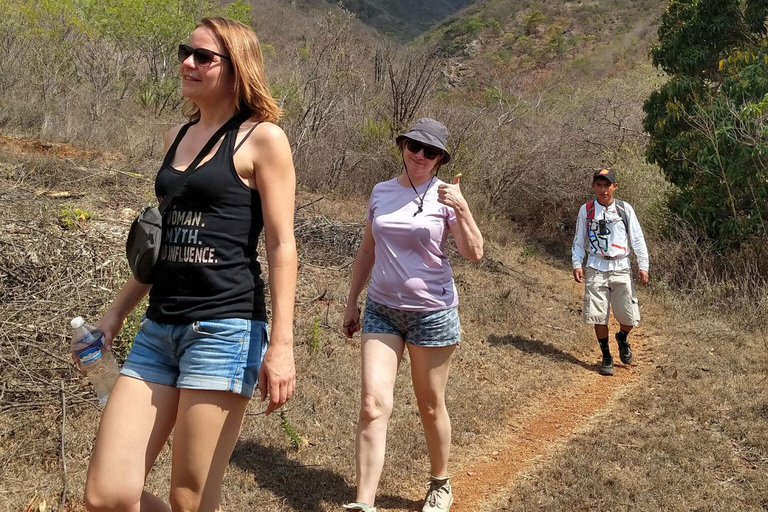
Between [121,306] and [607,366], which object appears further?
[607,366]

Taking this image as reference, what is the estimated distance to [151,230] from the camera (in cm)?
214

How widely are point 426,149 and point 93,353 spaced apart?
71.8 inches

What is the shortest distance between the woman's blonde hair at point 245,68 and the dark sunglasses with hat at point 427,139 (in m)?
1.25

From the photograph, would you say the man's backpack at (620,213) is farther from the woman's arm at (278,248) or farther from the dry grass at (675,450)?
the woman's arm at (278,248)

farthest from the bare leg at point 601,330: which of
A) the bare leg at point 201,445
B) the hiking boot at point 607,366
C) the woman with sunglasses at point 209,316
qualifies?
the bare leg at point 201,445

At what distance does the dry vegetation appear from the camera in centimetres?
418

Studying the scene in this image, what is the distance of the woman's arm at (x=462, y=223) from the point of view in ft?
10.9

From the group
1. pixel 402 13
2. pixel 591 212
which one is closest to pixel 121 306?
pixel 591 212

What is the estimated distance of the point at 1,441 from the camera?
3.95 meters

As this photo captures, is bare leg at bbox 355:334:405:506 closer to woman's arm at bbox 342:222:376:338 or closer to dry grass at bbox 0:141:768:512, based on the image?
woman's arm at bbox 342:222:376:338

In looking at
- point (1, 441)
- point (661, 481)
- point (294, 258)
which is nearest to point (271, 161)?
point (294, 258)

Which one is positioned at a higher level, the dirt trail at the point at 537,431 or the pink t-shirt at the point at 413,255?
the pink t-shirt at the point at 413,255

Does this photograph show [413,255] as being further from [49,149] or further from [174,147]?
[49,149]

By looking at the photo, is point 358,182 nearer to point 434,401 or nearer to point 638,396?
point 638,396
